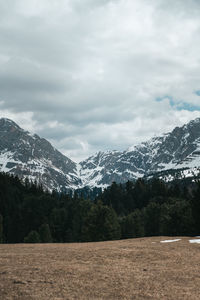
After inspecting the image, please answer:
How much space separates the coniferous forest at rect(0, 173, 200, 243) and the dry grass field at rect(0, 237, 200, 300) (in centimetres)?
3607

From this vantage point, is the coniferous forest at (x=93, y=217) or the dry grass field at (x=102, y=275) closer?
the dry grass field at (x=102, y=275)

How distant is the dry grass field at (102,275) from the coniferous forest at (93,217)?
1420 inches

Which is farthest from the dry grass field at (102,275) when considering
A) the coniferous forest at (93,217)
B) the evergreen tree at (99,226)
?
the evergreen tree at (99,226)

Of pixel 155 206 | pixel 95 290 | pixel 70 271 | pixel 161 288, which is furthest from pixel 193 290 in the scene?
pixel 155 206

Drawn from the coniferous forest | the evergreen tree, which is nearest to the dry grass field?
the coniferous forest

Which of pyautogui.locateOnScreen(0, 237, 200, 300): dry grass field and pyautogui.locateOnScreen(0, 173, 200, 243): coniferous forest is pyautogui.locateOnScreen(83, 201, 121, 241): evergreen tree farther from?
pyautogui.locateOnScreen(0, 237, 200, 300): dry grass field

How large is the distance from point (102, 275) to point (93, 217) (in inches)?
2037

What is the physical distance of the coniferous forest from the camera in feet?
222

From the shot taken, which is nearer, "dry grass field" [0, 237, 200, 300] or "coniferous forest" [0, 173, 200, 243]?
"dry grass field" [0, 237, 200, 300]

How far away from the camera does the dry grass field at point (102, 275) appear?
48.3 ft

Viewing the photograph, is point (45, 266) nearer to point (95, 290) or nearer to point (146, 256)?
point (95, 290)

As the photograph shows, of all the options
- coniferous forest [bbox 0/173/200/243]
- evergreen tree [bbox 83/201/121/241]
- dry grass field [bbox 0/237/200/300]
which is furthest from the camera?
coniferous forest [bbox 0/173/200/243]

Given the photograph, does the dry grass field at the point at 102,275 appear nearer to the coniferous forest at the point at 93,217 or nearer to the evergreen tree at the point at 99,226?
the coniferous forest at the point at 93,217

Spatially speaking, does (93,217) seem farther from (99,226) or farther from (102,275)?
(102,275)
